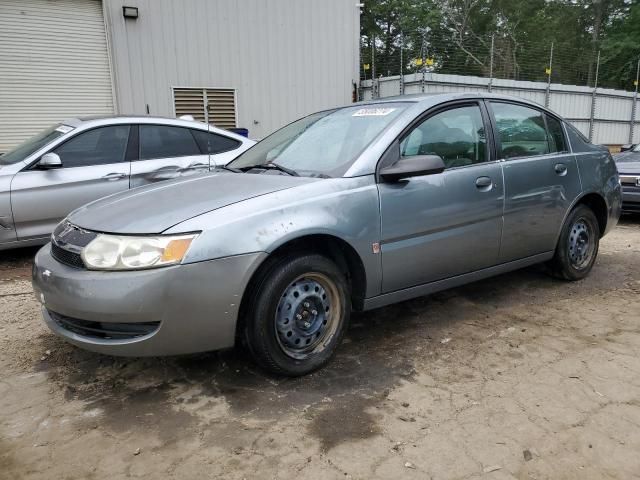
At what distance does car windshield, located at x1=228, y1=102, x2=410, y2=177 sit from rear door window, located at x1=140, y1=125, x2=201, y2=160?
2.06 meters

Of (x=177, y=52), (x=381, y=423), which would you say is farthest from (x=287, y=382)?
(x=177, y=52)

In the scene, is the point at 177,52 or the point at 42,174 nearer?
the point at 42,174

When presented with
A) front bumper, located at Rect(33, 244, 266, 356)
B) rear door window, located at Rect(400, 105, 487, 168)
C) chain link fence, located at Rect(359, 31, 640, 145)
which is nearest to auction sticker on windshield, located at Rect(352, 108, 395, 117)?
rear door window, located at Rect(400, 105, 487, 168)

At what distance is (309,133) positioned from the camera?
3.70 meters

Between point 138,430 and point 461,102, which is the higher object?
point 461,102

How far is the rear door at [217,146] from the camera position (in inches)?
234

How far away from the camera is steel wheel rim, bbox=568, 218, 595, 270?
14.8ft

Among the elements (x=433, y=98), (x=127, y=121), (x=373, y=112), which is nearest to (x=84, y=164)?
(x=127, y=121)

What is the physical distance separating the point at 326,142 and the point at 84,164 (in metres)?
3.01

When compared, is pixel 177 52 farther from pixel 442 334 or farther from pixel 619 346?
pixel 619 346

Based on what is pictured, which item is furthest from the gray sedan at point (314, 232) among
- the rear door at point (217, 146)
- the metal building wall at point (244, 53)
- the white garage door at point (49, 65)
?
the white garage door at point (49, 65)

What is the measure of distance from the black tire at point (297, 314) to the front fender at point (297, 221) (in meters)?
0.16

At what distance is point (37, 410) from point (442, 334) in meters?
2.43

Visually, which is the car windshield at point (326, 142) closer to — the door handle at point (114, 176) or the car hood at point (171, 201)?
the car hood at point (171, 201)
